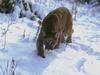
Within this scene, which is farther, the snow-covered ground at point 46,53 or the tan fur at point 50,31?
the tan fur at point 50,31

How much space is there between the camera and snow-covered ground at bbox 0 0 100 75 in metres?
4.81

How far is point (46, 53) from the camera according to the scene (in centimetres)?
540

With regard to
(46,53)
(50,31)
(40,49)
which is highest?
(50,31)

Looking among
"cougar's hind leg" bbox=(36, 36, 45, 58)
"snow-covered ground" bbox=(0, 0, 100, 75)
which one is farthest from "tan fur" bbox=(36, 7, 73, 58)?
"snow-covered ground" bbox=(0, 0, 100, 75)

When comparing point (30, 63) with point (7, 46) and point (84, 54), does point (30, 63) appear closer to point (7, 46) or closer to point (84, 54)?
point (7, 46)

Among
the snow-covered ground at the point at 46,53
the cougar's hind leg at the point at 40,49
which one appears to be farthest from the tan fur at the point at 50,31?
the snow-covered ground at the point at 46,53

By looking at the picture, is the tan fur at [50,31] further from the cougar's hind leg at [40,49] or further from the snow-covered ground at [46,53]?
the snow-covered ground at [46,53]

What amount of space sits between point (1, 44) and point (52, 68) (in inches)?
44.8

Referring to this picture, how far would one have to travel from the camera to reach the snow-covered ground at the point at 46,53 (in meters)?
4.81

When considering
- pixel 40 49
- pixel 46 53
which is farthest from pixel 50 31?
pixel 46 53

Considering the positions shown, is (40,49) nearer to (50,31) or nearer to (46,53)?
(46,53)

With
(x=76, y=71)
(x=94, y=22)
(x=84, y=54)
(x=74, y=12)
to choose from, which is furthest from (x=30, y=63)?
(x=74, y=12)

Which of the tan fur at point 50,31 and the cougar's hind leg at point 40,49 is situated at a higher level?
the tan fur at point 50,31

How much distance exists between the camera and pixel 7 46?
17.9ft
